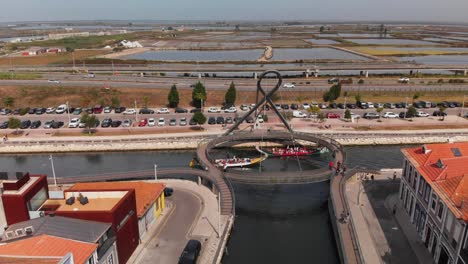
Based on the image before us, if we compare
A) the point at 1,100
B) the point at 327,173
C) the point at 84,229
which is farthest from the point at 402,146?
the point at 1,100

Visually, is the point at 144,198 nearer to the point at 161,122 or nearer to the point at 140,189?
the point at 140,189

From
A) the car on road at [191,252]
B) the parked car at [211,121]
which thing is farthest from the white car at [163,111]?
the car on road at [191,252]

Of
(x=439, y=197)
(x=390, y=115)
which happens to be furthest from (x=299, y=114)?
(x=439, y=197)

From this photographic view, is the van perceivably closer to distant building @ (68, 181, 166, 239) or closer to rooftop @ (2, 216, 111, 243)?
distant building @ (68, 181, 166, 239)

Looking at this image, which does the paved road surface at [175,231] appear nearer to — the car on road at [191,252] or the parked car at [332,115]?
the car on road at [191,252]

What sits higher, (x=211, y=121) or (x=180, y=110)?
(x=180, y=110)

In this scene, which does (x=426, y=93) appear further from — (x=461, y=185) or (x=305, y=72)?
(x=461, y=185)
